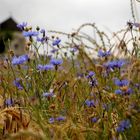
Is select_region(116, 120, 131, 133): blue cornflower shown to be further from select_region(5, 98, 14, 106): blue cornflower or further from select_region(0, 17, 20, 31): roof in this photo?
select_region(0, 17, 20, 31): roof

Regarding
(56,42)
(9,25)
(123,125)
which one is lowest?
(123,125)

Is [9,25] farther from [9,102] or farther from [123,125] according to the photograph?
[123,125]

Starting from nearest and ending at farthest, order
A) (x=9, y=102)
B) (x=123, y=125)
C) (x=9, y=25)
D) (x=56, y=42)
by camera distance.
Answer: (x=123, y=125) → (x=9, y=102) → (x=56, y=42) → (x=9, y=25)

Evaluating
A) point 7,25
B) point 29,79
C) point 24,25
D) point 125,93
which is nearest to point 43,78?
point 29,79

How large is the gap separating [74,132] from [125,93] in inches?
10.8

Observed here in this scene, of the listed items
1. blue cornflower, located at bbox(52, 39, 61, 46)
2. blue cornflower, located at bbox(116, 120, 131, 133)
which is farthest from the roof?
blue cornflower, located at bbox(116, 120, 131, 133)

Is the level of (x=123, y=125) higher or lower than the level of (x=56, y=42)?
lower

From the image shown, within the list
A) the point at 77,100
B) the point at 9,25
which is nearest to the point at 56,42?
the point at 77,100

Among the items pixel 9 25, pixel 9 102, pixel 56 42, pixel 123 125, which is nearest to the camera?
pixel 123 125

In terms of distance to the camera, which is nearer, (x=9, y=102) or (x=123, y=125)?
(x=123, y=125)

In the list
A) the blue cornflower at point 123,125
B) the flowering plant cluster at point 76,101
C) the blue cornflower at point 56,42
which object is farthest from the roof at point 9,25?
the blue cornflower at point 123,125

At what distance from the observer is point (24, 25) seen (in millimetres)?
3193

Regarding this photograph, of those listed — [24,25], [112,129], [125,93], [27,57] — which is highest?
[24,25]

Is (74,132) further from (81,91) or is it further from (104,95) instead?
(81,91)
